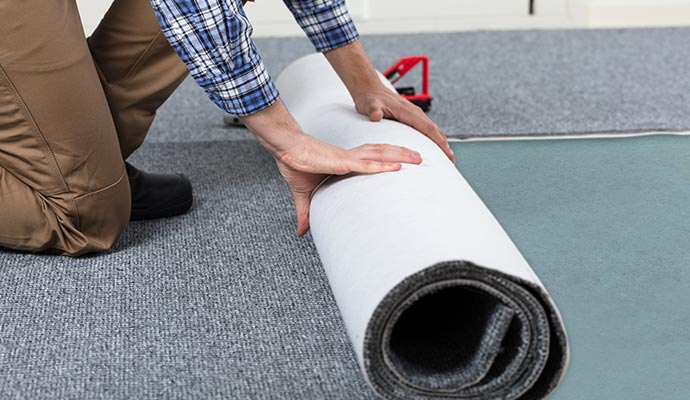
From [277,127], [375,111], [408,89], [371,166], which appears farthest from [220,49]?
[408,89]

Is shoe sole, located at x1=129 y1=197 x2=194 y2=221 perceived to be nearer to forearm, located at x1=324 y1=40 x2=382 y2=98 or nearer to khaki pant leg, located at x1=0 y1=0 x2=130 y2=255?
khaki pant leg, located at x1=0 y1=0 x2=130 y2=255

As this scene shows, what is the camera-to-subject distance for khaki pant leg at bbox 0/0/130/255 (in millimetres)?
1332

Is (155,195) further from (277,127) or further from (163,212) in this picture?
(277,127)

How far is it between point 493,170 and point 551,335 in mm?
839

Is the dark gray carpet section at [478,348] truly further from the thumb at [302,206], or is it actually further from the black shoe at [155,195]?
the black shoe at [155,195]

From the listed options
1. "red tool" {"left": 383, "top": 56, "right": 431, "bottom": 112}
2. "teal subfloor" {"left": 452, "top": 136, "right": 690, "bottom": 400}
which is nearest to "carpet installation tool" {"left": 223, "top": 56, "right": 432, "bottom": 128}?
"red tool" {"left": 383, "top": 56, "right": 431, "bottom": 112}

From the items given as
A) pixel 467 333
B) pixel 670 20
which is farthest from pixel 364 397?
pixel 670 20

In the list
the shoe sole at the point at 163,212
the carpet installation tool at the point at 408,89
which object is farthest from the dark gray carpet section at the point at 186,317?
the carpet installation tool at the point at 408,89

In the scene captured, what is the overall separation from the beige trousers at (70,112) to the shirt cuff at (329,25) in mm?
271

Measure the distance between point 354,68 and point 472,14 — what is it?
1756mm

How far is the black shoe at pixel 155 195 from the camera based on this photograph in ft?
5.38

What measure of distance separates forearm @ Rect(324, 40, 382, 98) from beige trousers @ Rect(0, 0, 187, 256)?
304 millimetres

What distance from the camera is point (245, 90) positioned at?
1.22 metres

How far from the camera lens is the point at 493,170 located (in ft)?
5.96
